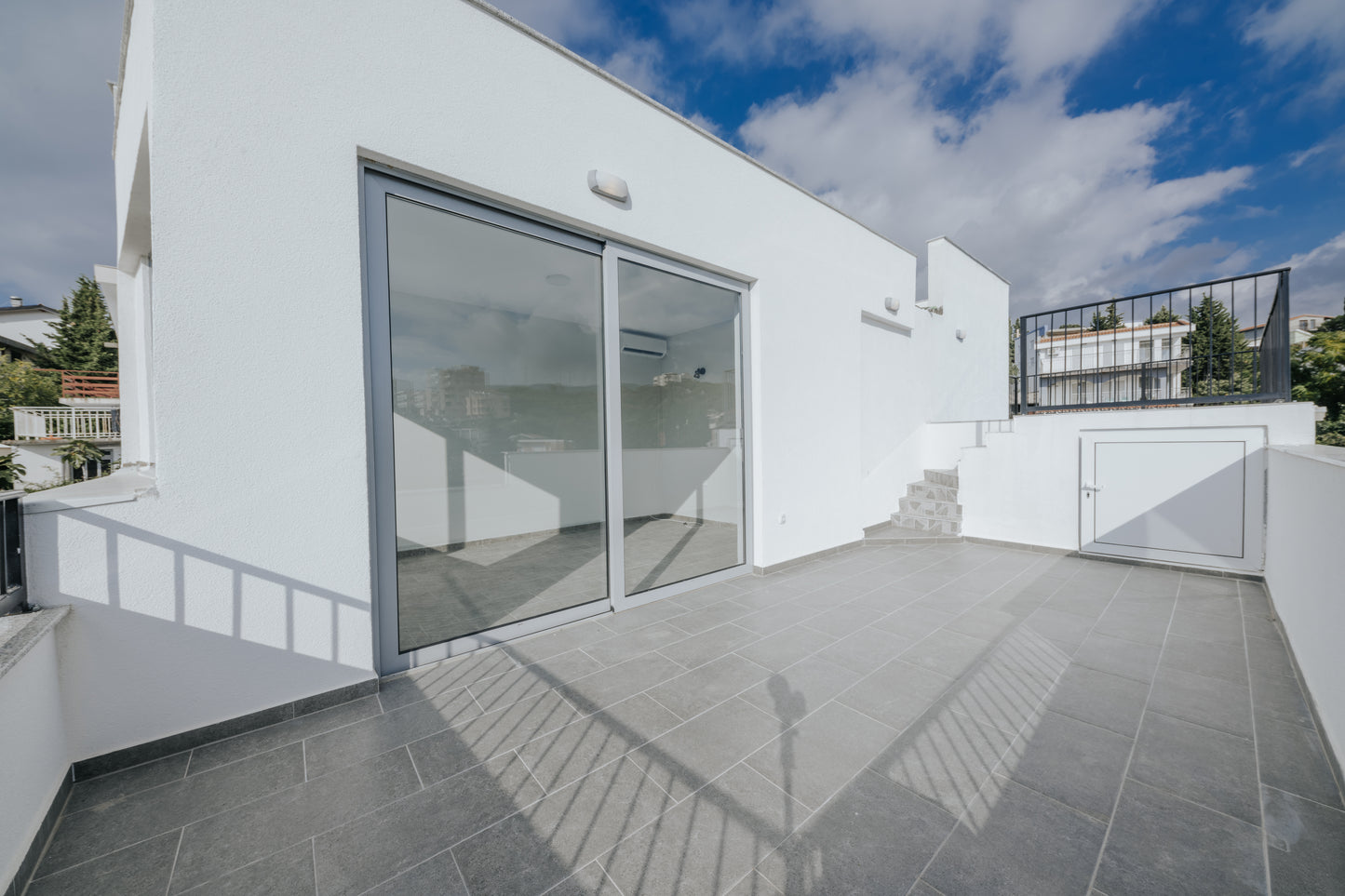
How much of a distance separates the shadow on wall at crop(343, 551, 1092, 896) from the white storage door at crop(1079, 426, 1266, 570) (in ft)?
9.96

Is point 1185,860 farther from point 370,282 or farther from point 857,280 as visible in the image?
point 857,280

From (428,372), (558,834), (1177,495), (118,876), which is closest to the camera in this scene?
(118,876)

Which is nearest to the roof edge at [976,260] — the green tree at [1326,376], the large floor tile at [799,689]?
the large floor tile at [799,689]

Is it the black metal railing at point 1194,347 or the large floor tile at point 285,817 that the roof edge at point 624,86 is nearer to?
the black metal railing at point 1194,347

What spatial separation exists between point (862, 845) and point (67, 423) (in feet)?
76.9

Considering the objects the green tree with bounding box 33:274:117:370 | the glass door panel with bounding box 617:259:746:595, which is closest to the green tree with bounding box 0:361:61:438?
the green tree with bounding box 33:274:117:370

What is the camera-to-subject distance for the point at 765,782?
1.61m

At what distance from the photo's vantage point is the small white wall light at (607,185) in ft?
9.96

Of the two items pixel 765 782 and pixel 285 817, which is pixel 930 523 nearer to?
pixel 765 782

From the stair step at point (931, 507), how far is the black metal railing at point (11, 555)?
6.61 metres

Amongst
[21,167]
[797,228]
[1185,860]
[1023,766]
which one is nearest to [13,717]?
[1023,766]

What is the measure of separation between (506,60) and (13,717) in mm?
3337

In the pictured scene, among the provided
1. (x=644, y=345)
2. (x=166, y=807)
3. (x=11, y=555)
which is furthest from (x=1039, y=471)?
(x=11, y=555)

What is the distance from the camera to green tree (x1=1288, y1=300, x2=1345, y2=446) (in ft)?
39.2
